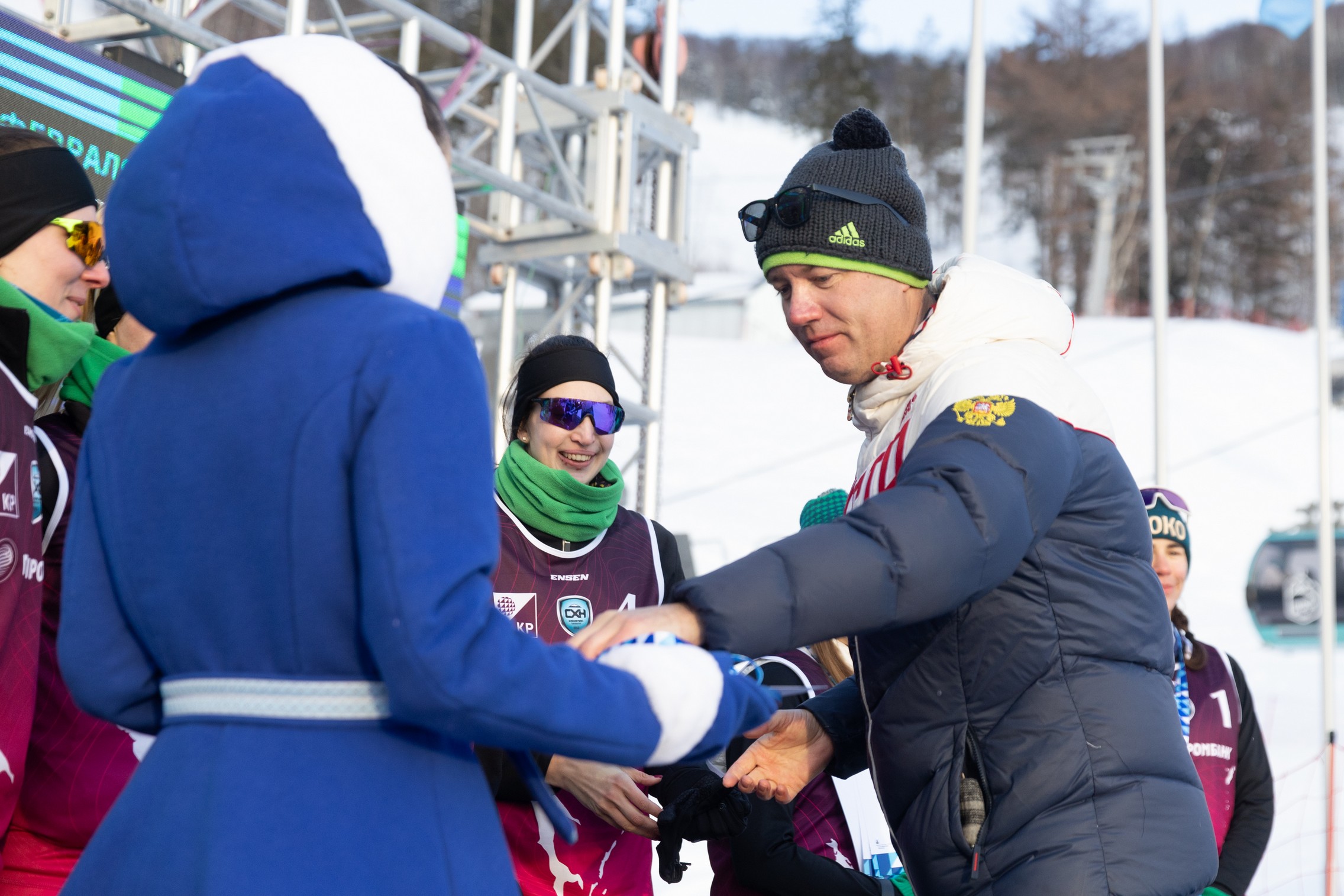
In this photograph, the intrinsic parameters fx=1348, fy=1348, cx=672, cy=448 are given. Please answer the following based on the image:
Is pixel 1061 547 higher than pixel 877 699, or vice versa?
pixel 1061 547

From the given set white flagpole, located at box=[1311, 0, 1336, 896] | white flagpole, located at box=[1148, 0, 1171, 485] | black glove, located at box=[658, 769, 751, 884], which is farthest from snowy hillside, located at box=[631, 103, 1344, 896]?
black glove, located at box=[658, 769, 751, 884]

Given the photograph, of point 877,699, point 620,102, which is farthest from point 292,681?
point 620,102

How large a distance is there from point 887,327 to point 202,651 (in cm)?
129

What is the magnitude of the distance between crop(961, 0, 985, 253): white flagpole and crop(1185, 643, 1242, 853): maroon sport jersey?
3.37m

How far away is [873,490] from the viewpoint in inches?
81.3

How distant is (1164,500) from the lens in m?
4.09

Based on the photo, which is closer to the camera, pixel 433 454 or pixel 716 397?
pixel 433 454

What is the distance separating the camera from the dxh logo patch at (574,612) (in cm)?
303

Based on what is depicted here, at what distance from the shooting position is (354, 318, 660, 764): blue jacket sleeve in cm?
120

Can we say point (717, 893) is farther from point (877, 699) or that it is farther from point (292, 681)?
point (292, 681)

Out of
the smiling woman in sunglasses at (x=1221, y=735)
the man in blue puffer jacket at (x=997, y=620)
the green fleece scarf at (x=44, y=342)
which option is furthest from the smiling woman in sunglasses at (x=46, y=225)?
the smiling woman in sunglasses at (x=1221, y=735)

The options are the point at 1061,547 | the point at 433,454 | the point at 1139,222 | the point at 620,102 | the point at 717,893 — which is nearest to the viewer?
the point at 433,454

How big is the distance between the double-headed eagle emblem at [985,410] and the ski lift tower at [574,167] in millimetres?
4727

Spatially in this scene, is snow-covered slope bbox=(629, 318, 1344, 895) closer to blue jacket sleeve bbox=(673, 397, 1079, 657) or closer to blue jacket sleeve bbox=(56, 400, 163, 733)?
blue jacket sleeve bbox=(673, 397, 1079, 657)
